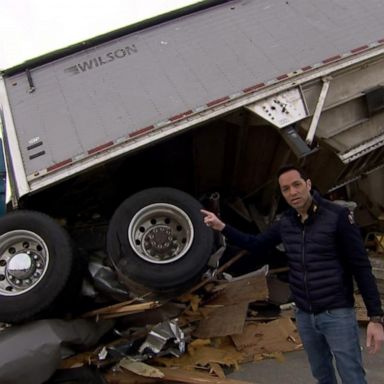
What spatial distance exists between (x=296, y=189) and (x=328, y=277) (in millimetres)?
456

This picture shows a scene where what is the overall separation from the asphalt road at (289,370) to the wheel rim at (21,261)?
5.47 feet

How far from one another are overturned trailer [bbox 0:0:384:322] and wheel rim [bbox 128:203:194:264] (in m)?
0.01

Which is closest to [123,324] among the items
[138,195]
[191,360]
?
[191,360]

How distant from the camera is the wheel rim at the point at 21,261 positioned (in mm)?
4152

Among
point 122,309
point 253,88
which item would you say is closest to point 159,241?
point 122,309

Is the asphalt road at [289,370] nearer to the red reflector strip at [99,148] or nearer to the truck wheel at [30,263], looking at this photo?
the truck wheel at [30,263]

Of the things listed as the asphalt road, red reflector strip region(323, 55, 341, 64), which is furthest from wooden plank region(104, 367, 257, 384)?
red reflector strip region(323, 55, 341, 64)

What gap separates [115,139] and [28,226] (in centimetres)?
98

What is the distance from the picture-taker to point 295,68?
15.7 feet

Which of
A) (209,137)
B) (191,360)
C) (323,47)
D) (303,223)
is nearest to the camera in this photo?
(303,223)

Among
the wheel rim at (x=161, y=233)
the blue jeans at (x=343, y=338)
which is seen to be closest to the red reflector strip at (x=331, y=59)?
the wheel rim at (x=161, y=233)

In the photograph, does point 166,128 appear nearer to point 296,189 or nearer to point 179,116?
point 179,116

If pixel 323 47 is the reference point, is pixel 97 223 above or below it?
below

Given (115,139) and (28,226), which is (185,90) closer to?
(115,139)
